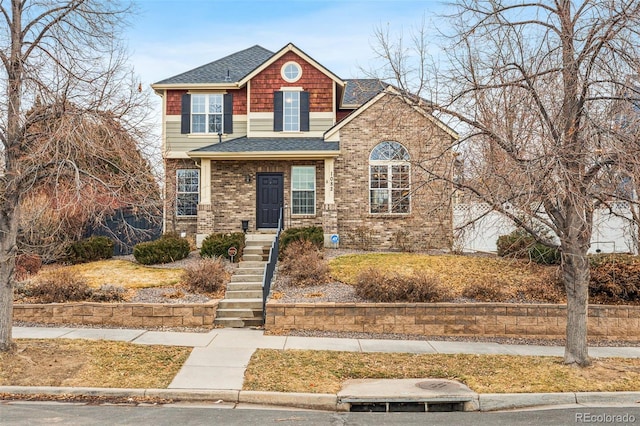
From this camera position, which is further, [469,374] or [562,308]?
[562,308]

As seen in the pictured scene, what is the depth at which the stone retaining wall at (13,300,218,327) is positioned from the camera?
11039 millimetres

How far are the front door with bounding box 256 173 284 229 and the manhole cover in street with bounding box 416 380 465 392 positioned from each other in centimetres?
1221

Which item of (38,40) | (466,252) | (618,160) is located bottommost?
(466,252)

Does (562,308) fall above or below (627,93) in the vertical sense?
below

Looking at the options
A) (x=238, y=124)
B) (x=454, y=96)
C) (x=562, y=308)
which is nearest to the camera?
(x=454, y=96)

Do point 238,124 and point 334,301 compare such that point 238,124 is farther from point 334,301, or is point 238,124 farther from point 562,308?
point 562,308

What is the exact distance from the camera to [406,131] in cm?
1884

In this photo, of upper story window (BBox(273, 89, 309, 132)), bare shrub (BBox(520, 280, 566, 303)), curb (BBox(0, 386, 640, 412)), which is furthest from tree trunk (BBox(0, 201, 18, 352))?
upper story window (BBox(273, 89, 309, 132))

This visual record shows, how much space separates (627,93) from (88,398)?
972 centimetres

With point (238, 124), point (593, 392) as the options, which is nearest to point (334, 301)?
point (593, 392)

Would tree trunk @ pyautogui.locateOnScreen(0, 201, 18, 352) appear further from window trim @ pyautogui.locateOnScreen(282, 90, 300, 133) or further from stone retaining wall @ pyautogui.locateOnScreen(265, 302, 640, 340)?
window trim @ pyautogui.locateOnScreen(282, 90, 300, 133)

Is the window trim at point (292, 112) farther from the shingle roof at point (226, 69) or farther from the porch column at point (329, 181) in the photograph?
the shingle roof at point (226, 69)

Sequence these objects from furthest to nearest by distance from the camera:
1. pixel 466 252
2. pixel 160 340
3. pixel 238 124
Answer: pixel 238 124 → pixel 466 252 → pixel 160 340

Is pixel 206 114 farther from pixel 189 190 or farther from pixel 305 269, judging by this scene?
pixel 305 269
